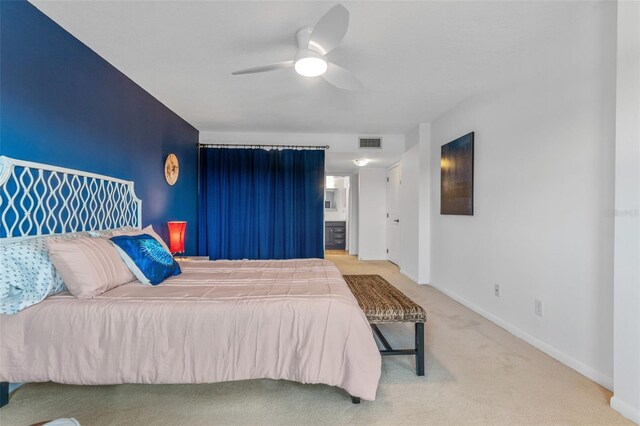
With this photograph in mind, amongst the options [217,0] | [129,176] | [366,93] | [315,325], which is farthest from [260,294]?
[366,93]

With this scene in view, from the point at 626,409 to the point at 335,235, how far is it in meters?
6.89

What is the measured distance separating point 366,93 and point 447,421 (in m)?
2.94

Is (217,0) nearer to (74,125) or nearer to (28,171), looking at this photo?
(74,125)

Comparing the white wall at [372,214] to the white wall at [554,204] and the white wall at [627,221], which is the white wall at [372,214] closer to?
the white wall at [554,204]

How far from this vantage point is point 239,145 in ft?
16.0

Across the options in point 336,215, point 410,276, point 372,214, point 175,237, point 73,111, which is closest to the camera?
point 73,111

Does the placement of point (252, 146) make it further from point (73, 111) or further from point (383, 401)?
point (383, 401)

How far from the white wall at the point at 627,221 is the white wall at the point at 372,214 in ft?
17.1

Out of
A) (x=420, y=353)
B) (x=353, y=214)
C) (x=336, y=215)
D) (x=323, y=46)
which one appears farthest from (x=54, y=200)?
(x=336, y=215)

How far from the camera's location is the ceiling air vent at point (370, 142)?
5.02 meters

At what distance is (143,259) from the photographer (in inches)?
81.1

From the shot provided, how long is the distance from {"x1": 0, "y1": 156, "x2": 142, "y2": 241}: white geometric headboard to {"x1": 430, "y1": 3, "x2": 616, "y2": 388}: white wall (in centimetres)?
354

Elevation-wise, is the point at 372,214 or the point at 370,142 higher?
the point at 370,142

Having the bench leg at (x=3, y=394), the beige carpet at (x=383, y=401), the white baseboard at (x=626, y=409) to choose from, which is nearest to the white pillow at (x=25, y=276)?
the bench leg at (x=3, y=394)
